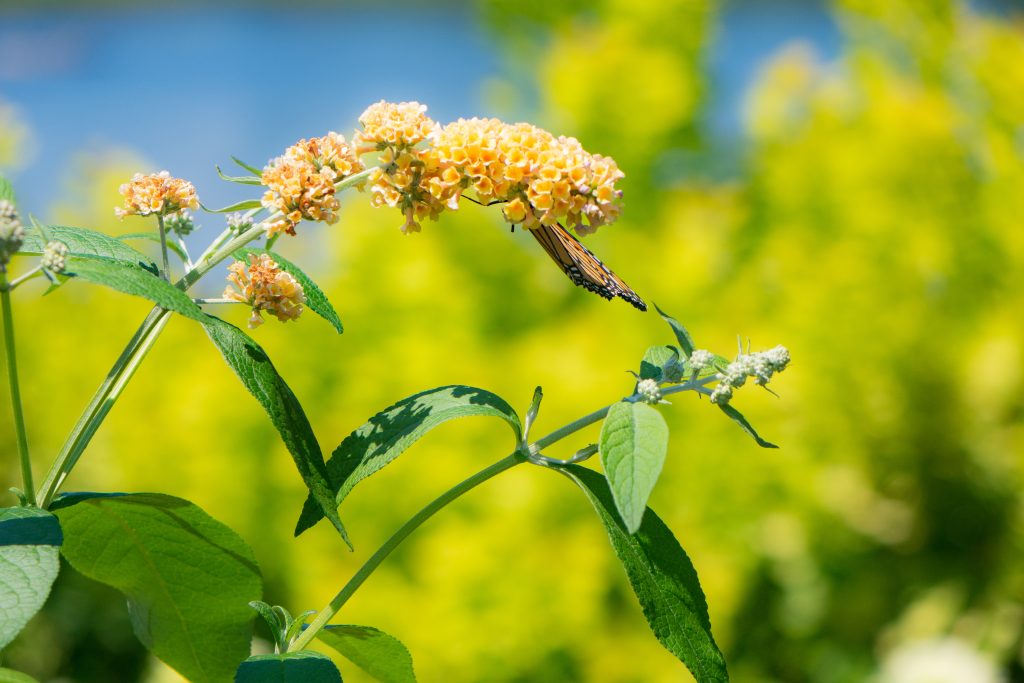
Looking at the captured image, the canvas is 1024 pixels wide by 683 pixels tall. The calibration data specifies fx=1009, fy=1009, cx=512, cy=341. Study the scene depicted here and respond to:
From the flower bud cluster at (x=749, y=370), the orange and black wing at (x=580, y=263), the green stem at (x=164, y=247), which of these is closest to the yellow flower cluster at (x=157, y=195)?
the green stem at (x=164, y=247)

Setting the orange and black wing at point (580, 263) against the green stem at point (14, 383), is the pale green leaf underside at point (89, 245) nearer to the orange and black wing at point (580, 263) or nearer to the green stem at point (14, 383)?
the green stem at point (14, 383)

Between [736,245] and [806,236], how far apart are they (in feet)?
0.90

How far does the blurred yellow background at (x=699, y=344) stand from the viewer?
2754mm

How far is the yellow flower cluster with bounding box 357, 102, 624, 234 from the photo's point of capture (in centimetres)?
58

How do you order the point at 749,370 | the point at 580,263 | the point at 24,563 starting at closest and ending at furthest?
the point at 24,563, the point at 749,370, the point at 580,263

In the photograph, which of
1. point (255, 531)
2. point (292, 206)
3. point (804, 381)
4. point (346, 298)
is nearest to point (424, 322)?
point (346, 298)

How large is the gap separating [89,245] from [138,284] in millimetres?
109

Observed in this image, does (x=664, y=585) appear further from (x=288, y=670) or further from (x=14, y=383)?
(x=14, y=383)

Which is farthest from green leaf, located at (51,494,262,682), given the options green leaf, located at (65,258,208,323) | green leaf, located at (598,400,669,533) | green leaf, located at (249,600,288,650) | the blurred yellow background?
the blurred yellow background

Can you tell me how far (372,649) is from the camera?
590mm

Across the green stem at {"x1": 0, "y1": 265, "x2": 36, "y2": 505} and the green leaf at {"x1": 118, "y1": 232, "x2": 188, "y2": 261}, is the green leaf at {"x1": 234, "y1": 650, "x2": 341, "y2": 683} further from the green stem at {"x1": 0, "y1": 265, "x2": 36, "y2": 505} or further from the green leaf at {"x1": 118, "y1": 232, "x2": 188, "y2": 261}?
the green leaf at {"x1": 118, "y1": 232, "x2": 188, "y2": 261}

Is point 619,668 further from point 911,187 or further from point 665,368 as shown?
point 665,368

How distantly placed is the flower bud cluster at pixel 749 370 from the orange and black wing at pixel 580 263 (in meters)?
0.11

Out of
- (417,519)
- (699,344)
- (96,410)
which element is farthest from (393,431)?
(699,344)
